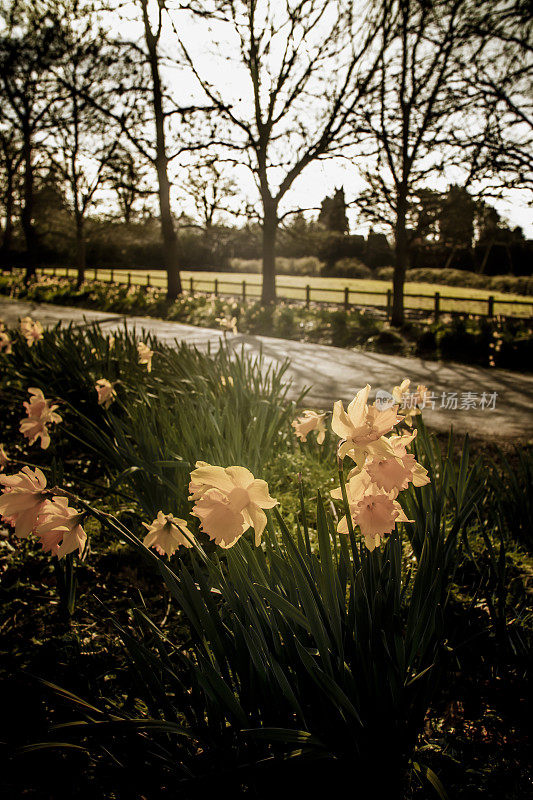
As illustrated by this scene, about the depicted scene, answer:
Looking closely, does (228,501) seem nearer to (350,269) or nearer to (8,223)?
(8,223)

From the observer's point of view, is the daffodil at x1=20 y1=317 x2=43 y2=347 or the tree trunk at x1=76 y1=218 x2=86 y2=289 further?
the tree trunk at x1=76 y1=218 x2=86 y2=289

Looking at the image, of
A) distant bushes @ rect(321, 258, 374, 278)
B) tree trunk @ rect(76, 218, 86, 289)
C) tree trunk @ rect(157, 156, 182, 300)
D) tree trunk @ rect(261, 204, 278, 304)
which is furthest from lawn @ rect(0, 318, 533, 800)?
distant bushes @ rect(321, 258, 374, 278)

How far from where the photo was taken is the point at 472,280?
116 ft

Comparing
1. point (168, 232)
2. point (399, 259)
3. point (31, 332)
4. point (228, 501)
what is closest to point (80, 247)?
point (168, 232)

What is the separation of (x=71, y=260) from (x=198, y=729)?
45467mm

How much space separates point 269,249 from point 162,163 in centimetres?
391

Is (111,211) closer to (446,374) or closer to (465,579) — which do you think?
(446,374)

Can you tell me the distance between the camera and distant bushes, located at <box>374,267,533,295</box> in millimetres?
32844

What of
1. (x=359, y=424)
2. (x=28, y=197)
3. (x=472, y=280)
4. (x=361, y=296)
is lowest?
(x=359, y=424)

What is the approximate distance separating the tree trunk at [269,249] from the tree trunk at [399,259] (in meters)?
3.81

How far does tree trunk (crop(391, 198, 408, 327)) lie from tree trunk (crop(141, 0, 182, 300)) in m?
7.25

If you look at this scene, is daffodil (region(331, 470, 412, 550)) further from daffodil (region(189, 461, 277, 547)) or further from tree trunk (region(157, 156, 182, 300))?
tree trunk (region(157, 156, 182, 300))

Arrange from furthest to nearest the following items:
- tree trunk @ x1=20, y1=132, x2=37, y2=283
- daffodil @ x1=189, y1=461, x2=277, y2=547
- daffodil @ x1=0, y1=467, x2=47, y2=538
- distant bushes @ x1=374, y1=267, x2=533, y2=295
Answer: distant bushes @ x1=374, y1=267, x2=533, y2=295 → tree trunk @ x1=20, y1=132, x2=37, y2=283 → daffodil @ x1=0, y1=467, x2=47, y2=538 → daffodil @ x1=189, y1=461, x2=277, y2=547

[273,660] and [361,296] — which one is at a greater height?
[361,296]
